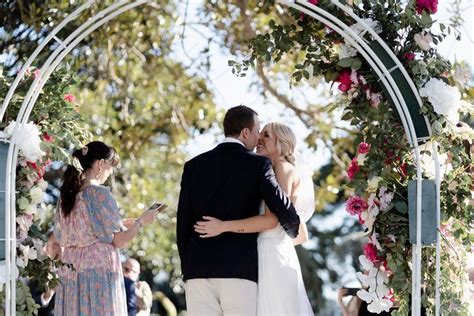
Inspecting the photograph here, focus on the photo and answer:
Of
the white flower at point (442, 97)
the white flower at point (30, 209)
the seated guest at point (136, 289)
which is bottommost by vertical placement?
the seated guest at point (136, 289)

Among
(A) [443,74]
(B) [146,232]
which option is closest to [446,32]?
(A) [443,74]

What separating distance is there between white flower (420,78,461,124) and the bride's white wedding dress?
746 mm

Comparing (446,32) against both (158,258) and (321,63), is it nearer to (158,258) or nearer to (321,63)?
(321,63)

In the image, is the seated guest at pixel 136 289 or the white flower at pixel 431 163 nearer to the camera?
the white flower at pixel 431 163

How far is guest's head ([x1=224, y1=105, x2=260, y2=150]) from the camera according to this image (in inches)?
207

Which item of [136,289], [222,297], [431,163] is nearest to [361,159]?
[431,163]

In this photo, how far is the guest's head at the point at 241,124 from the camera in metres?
5.25

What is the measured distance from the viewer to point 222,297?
16.6 ft

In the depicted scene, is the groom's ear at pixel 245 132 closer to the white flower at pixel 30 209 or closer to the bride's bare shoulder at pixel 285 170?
the bride's bare shoulder at pixel 285 170

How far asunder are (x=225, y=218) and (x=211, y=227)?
0.28 ft

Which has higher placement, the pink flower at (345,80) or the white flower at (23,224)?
the pink flower at (345,80)

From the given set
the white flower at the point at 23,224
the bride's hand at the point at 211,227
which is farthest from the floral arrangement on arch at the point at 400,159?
the white flower at the point at 23,224

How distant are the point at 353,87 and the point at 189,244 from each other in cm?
111

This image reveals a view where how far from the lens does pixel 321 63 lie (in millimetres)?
5562
